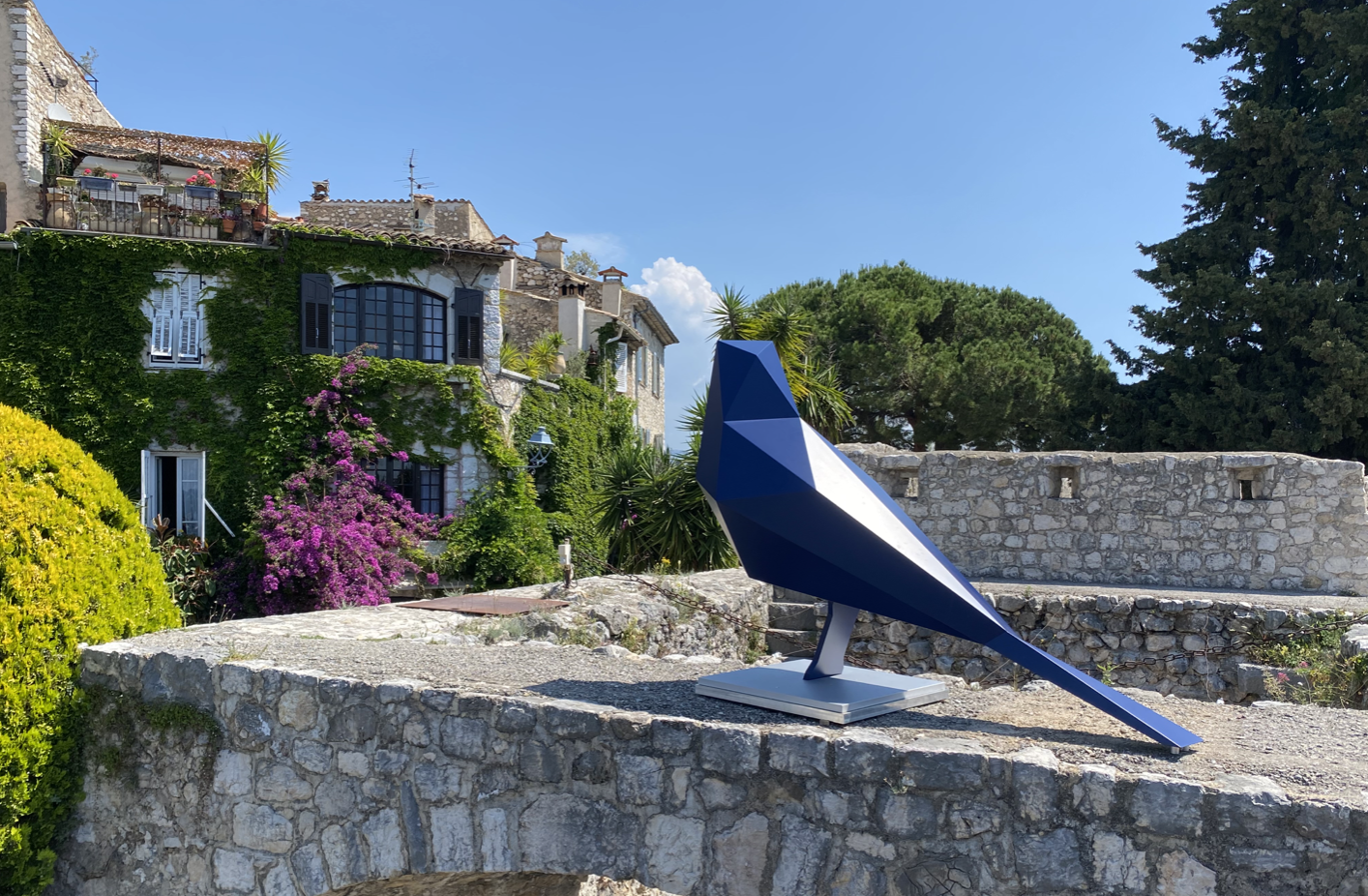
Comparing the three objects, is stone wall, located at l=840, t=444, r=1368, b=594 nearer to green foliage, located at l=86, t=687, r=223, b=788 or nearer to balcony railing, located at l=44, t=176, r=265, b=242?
green foliage, located at l=86, t=687, r=223, b=788

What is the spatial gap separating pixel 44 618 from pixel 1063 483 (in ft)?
32.6

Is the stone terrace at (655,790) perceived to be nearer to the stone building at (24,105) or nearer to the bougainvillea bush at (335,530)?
the bougainvillea bush at (335,530)

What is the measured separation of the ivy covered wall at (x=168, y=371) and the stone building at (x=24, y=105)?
2.18m

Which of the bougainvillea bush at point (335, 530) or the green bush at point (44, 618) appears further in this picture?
the bougainvillea bush at point (335, 530)

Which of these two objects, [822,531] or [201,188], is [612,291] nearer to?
[201,188]

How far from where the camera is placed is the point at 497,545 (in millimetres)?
14492

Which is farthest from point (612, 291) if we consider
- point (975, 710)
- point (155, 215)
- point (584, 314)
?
point (975, 710)

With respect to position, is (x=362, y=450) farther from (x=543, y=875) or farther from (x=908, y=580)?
(x=908, y=580)

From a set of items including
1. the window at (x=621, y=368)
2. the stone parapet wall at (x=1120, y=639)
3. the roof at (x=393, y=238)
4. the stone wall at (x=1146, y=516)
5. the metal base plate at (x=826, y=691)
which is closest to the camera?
the metal base plate at (x=826, y=691)

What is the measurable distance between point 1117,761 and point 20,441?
5.83 m

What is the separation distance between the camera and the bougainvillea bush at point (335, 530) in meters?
13.0

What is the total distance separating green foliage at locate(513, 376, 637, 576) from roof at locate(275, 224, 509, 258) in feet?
9.23

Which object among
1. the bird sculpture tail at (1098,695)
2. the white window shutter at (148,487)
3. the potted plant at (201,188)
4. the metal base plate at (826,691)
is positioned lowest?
the metal base plate at (826,691)

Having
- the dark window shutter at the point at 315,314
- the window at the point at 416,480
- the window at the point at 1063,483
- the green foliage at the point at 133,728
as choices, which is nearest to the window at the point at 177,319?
the dark window shutter at the point at 315,314
